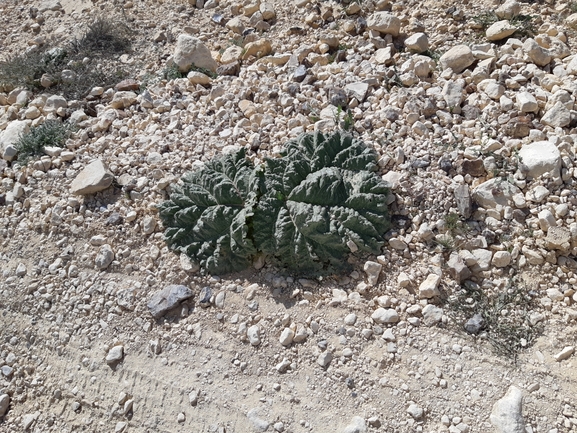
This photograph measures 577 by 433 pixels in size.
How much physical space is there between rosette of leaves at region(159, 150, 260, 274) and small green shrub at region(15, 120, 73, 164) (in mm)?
1385

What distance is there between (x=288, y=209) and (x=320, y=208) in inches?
8.3

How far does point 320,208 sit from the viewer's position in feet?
12.0

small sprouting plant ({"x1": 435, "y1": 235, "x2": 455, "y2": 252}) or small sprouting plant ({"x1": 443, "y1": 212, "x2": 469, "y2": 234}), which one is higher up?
small sprouting plant ({"x1": 443, "y1": 212, "x2": 469, "y2": 234})

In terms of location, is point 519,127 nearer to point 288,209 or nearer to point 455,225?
point 455,225

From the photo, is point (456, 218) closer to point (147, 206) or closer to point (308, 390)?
point (308, 390)

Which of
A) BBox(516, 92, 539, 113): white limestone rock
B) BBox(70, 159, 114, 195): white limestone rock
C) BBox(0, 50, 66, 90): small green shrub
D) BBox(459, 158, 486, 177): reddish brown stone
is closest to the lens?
BBox(459, 158, 486, 177): reddish brown stone

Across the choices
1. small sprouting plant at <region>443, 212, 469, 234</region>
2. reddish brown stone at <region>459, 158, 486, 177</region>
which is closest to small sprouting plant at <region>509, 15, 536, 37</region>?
reddish brown stone at <region>459, 158, 486, 177</region>

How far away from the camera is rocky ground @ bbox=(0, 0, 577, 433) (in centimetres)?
315

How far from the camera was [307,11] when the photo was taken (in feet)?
17.0

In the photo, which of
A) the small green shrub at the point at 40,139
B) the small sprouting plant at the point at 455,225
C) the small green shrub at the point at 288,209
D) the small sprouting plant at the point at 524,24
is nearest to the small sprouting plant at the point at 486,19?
the small sprouting plant at the point at 524,24

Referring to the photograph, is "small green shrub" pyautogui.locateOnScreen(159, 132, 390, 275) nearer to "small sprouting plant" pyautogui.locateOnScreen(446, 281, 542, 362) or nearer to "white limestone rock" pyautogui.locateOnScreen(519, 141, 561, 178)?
"small sprouting plant" pyautogui.locateOnScreen(446, 281, 542, 362)

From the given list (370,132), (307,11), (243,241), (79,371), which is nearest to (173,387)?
(79,371)

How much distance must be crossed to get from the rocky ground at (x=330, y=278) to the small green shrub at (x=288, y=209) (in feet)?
0.41

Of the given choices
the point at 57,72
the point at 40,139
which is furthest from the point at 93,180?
the point at 57,72
